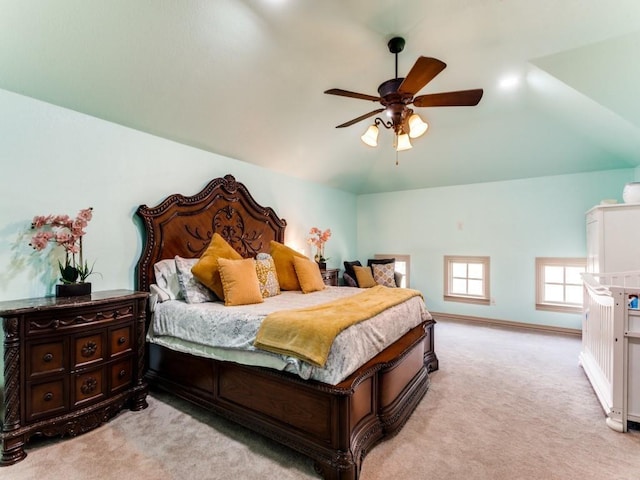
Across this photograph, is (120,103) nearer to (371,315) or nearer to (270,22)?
(270,22)

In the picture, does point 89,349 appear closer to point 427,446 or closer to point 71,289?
point 71,289

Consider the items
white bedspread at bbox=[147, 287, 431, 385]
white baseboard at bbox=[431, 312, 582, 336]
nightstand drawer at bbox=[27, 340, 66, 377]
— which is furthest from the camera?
white baseboard at bbox=[431, 312, 582, 336]

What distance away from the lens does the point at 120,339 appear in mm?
2447

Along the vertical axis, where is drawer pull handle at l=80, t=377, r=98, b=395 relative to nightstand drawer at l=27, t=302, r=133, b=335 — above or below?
below

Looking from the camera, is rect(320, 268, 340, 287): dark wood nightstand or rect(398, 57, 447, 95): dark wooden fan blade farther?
rect(320, 268, 340, 287): dark wood nightstand

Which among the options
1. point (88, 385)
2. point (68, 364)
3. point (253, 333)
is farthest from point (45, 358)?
point (253, 333)

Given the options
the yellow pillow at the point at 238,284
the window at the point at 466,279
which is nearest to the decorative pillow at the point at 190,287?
the yellow pillow at the point at 238,284

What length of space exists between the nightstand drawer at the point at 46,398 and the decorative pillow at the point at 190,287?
3.36ft

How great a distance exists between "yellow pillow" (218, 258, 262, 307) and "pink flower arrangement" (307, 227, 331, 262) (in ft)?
7.55

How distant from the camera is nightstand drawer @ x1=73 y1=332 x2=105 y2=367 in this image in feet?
7.20

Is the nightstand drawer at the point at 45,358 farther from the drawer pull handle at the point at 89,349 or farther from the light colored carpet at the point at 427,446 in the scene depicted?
the light colored carpet at the point at 427,446

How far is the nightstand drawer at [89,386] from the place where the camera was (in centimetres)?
220

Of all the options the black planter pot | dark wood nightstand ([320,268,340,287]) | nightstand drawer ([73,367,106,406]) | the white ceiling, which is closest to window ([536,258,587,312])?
the white ceiling

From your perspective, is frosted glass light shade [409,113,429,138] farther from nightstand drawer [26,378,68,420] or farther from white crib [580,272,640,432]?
nightstand drawer [26,378,68,420]
